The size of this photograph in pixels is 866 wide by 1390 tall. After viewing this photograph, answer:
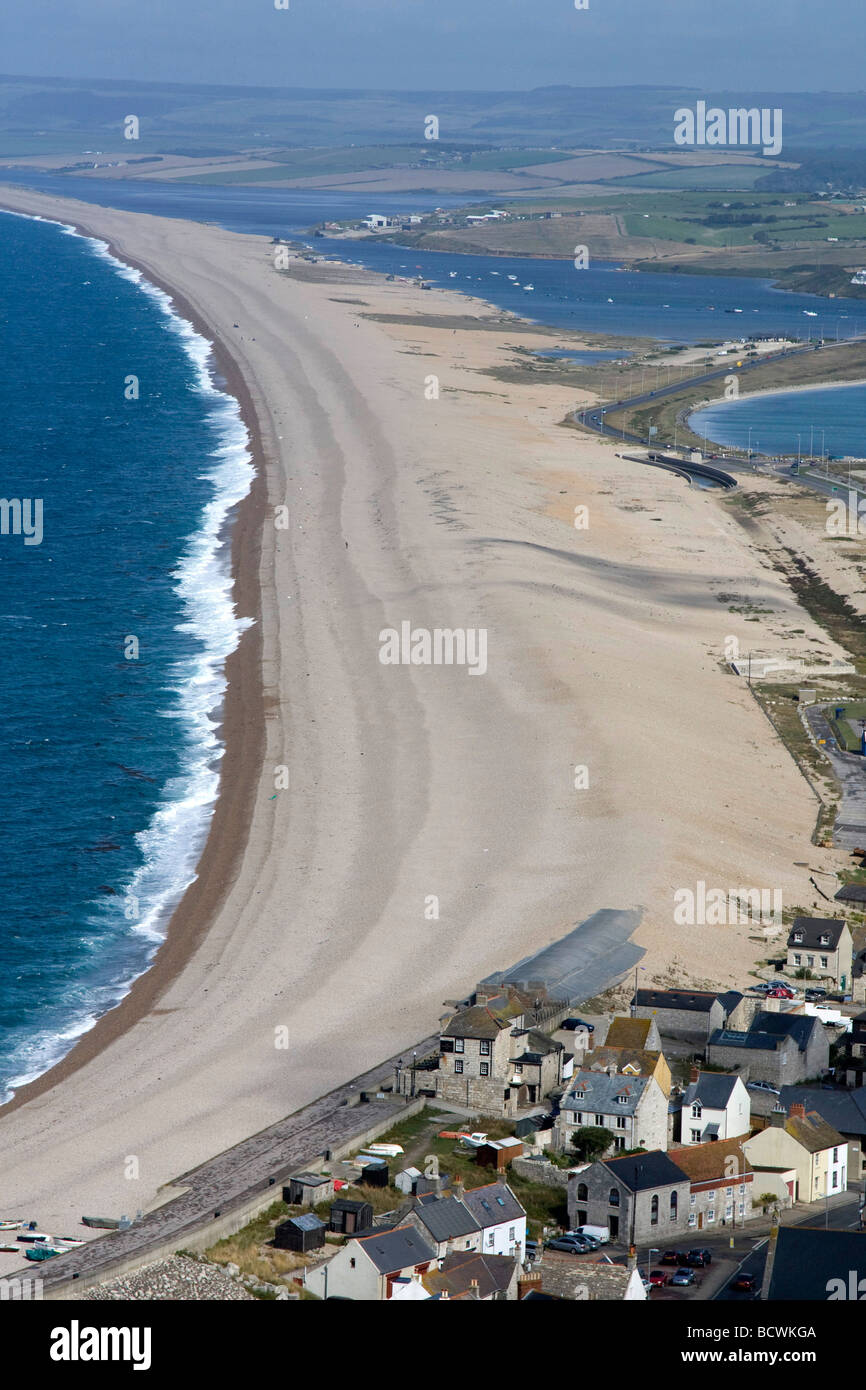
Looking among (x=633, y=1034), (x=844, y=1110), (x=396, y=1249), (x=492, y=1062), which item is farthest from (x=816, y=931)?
(x=396, y=1249)

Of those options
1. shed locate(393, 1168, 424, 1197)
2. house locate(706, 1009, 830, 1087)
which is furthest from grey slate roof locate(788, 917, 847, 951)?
shed locate(393, 1168, 424, 1197)

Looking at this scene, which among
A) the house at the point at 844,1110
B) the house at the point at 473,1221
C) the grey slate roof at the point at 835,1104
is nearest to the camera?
the house at the point at 473,1221

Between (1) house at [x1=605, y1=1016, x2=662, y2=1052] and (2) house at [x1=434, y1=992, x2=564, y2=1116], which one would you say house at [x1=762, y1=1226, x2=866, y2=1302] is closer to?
(2) house at [x1=434, y1=992, x2=564, y2=1116]

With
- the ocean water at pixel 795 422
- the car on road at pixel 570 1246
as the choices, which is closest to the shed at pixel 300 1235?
the car on road at pixel 570 1246

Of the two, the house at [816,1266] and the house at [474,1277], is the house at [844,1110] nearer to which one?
the house at [816,1266]

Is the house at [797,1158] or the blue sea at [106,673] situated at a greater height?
the blue sea at [106,673]

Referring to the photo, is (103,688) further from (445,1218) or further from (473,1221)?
(473,1221)
